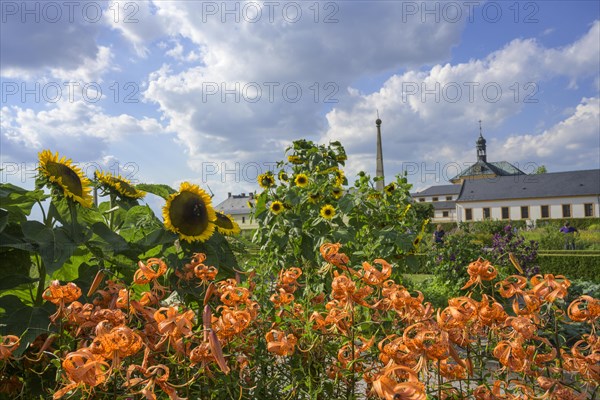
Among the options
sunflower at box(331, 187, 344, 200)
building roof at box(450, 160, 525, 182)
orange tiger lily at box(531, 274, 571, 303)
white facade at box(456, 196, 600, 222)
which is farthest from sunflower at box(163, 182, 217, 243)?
building roof at box(450, 160, 525, 182)

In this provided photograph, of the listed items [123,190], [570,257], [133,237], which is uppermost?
[123,190]

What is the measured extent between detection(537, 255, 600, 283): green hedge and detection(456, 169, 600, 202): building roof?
4241cm

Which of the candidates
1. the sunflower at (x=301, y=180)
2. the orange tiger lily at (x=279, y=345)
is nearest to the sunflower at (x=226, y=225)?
the orange tiger lily at (x=279, y=345)

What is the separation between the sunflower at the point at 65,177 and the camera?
2.44 metres

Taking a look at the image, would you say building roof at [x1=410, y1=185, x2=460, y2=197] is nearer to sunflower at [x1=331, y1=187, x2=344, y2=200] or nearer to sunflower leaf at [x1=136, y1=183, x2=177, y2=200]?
sunflower at [x1=331, y1=187, x2=344, y2=200]

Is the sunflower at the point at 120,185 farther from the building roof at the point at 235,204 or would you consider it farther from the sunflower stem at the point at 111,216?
the building roof at the point at 235,204

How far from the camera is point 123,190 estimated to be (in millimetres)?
3188

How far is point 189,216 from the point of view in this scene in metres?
2.66

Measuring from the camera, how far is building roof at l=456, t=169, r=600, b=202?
166 feet

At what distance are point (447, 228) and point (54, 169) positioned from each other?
4183 cm

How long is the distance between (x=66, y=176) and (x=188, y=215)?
66cm

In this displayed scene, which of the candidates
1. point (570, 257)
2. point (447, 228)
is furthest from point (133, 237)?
point (447, 228)

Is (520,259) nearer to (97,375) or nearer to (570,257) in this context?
(570,257)

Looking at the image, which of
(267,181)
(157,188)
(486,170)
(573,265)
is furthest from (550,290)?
(486,170)
